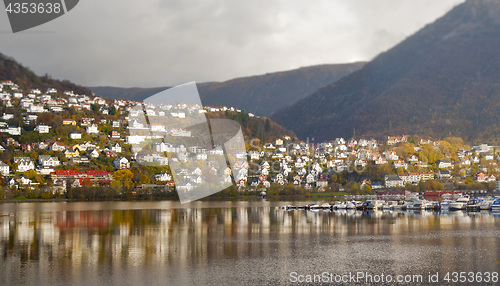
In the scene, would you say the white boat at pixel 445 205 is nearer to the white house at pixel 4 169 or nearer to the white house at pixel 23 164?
the white house at pixel 23 164

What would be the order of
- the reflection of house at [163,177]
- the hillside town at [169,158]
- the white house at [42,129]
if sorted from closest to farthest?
1. the hillside town at [169,158]
2. the reflection of house at [163,177]
3. the white house at [42,129]

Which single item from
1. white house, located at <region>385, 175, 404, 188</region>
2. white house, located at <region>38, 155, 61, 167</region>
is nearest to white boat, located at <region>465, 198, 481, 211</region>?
white house, located at <region>385, 175, 404, 188</region>

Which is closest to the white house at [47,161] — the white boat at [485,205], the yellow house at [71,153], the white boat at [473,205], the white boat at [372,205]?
the yellow house at [71,153]

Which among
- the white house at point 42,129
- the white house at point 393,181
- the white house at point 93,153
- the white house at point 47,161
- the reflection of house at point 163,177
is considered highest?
the white house at point 42,129

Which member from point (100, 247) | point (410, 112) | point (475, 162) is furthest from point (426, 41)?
point (100, 247)

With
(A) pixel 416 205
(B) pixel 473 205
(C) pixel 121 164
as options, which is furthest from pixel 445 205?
(C) pixel 121 164

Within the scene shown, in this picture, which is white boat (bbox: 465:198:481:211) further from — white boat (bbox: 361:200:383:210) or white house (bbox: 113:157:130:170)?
white house (bbox: 113:157:130:170)

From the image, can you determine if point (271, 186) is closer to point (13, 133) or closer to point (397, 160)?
point (397, 160)
